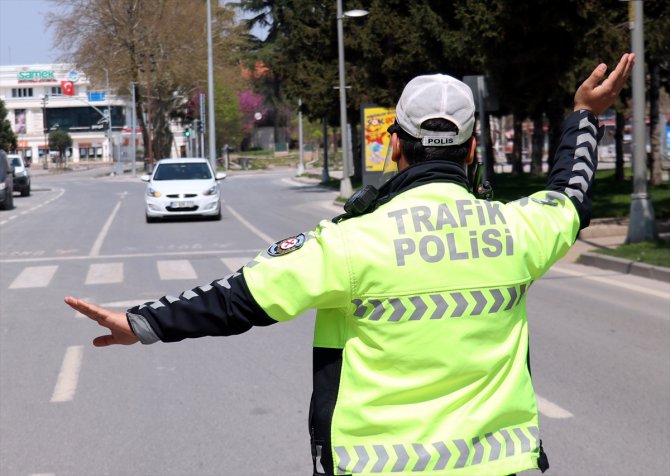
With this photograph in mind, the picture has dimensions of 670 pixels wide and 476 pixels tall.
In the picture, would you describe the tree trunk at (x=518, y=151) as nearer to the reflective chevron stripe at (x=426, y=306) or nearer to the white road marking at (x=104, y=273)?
the white road marking at (x=104, y=273)

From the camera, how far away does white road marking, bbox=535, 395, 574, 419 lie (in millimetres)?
6621

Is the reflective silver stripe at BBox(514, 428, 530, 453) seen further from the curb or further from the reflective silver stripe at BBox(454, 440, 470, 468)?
the curb

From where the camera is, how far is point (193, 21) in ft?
238

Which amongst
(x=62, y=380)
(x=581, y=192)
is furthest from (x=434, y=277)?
(x=62, y=380)

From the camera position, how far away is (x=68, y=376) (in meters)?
8.08

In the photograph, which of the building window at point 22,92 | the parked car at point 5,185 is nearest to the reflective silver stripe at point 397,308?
the parked car at point 5,185

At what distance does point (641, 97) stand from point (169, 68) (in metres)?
58.8

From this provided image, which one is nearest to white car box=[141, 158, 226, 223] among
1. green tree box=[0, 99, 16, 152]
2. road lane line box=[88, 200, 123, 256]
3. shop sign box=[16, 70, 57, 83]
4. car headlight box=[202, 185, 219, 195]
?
car headlight box=[202, 185, 219, 195]

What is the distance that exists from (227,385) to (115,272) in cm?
797

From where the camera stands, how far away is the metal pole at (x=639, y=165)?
16.2 meters

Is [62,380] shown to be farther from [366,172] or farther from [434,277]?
[366,172]

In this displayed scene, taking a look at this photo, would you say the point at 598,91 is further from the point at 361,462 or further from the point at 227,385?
the point at 227,385

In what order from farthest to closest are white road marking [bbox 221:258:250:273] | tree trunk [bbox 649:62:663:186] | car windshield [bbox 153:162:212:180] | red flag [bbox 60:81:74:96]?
red flag [bbox 60:81:74:96], tree trunk [bbox 649:62:663:186], car windshield [bbox 153:162:212:180], white road marking [bbox 221:258:250:273]

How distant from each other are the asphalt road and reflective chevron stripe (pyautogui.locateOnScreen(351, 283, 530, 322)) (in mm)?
3149
